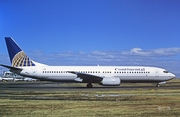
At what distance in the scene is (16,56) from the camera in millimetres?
45562

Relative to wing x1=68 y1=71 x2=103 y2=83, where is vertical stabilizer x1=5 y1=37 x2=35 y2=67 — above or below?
above

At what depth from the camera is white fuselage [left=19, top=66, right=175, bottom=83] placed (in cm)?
4372

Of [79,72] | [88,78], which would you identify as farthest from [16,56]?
[88,78]

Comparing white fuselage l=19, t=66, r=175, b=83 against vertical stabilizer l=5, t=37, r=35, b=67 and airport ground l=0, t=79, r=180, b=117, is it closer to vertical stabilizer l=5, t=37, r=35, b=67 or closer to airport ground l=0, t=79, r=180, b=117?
vertical stabilizer l=5, t=37, r=35, b=67

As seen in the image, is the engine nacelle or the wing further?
the wing

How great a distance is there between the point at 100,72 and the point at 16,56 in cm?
1368

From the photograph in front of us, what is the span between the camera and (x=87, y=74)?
4222cm

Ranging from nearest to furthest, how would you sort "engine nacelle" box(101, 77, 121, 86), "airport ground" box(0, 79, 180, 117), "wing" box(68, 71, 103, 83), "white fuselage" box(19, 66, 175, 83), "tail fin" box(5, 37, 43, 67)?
1. "airport ground" box(0, 79, 180, 117)
2. "engine nacelle" box(101, 77, 121, 86)
3. "wing" box(68, 71, 103, 83)
4. "white fuselage" box(19, 66, 175, 83)
5. "tail fin" box(5, 37, 43, 67)

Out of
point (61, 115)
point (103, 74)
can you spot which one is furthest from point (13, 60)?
point (61, 115)

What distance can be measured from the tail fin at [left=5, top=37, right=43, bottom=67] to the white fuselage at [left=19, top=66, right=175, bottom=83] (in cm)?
126

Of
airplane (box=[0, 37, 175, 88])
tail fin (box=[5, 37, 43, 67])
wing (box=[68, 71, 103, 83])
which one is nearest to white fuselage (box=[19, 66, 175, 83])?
airplane (box=[0, 37, 175, 88])

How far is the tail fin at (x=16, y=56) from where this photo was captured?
45.3m

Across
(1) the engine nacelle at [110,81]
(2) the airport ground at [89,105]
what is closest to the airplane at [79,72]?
(1) the engine nacelle at [110,81]

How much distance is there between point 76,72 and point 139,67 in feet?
34.2
